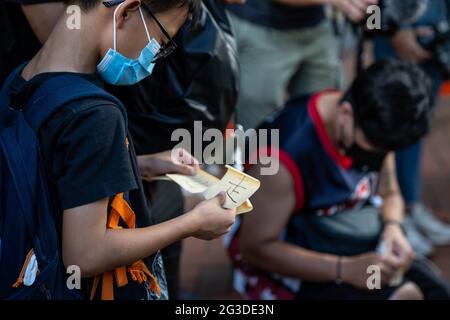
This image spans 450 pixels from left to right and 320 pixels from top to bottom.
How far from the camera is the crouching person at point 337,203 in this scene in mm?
2557

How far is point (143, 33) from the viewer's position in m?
1.70

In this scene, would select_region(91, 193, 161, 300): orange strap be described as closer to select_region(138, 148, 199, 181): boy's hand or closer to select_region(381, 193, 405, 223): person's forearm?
select_region(138, 148, 199, 181): boy's hand

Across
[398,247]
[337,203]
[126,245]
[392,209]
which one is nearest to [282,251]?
[337,203]

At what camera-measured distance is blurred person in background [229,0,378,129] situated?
323cm

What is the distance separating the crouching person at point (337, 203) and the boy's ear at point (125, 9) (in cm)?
104

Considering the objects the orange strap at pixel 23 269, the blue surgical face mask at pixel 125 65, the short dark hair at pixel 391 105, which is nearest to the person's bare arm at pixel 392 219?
the short dark hair at pixel 391 105

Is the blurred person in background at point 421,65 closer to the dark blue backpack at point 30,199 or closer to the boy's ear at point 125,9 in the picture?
the boy's ear at point 125,9

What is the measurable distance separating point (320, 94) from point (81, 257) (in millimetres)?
1397

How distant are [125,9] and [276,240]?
1223 millimetres

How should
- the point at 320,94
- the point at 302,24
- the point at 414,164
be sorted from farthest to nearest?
the point at 414,164, the point at 302,24, the point at 320,94

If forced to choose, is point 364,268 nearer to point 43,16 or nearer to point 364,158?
point 364,158

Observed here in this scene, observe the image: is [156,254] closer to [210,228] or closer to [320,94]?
Answer: [210,228]
